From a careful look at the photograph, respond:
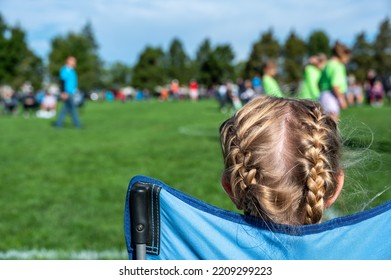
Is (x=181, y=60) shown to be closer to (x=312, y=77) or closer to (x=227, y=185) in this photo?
(x=312, y=77)

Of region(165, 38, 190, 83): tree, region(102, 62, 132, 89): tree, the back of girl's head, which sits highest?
the back of girl's head

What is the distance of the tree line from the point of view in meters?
70.7

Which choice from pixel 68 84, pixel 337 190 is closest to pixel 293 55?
pixel 68 84

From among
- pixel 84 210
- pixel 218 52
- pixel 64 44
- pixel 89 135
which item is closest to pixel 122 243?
pixel 84 210

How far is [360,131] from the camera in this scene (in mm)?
2035

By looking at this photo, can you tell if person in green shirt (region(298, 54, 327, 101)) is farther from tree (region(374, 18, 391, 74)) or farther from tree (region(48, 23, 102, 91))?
tree (region(48, 23, 102, 91))

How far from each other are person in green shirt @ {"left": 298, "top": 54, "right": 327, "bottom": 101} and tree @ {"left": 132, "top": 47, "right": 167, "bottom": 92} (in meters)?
89.1

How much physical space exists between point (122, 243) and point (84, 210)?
1.25 metres

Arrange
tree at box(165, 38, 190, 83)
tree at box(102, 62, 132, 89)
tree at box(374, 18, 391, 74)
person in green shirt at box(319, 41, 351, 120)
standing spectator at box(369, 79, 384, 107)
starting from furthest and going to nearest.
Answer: tree at box(102, 62, 132, 89) → tree at box(165, 38, 190, 83) → tree at box(374, 18, 391, 74) → standing spectator at box(369, 79, 384, 107) → person in green shirt at box(319, 41, 351, 120)

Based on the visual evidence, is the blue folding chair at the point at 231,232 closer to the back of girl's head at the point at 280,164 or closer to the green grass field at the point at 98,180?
the back of girl's head at the point at 280,164

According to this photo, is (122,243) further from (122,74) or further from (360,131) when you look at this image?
(122,74)

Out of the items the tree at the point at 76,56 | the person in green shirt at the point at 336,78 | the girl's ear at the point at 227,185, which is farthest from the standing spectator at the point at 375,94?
the tree at the point at 76,56

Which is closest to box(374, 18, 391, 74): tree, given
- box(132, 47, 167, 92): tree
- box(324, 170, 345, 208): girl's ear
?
box(132, 47, 167, 92): tree
